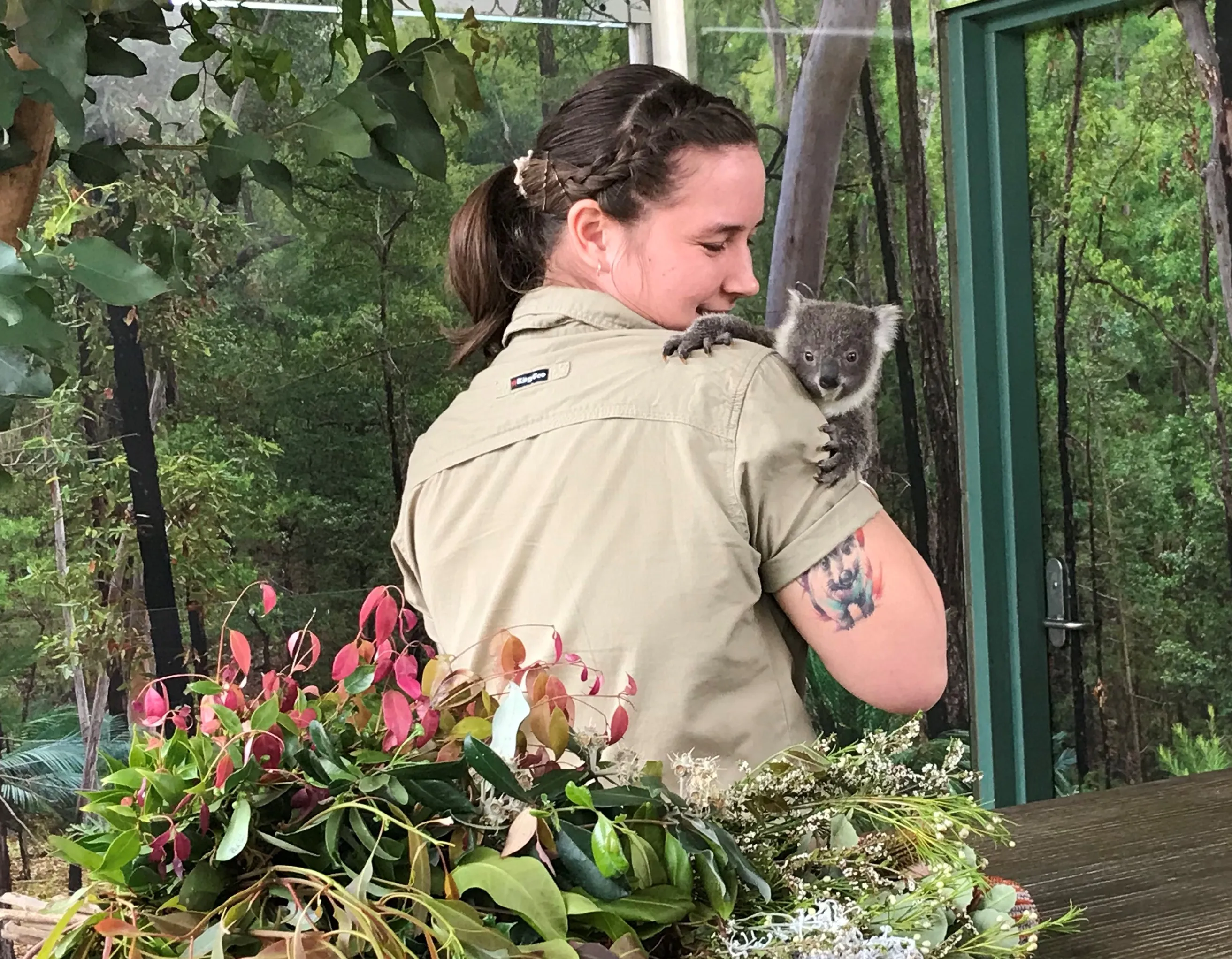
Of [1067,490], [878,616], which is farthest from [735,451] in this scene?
[1067,490]

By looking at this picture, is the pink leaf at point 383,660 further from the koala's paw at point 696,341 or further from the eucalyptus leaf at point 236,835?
the koala's paw at point 696,341

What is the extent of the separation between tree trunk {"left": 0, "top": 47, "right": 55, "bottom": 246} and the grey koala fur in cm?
57

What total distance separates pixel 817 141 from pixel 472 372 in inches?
40.1

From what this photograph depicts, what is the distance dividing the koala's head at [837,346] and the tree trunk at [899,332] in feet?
3.92

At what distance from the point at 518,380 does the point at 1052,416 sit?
2.06 m

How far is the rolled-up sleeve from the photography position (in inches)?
38.1

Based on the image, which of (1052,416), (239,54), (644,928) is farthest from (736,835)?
(1052,416)

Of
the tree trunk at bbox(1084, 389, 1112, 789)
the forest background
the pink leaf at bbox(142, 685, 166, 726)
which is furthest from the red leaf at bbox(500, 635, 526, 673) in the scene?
the tree trunk at bbox(1084, 389, 1112, 789)

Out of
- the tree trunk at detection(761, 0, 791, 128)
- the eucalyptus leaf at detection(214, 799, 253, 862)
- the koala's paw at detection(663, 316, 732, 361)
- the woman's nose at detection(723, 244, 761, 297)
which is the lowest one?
the eucalyptus leaf at detection(214, 799, 253, 862)

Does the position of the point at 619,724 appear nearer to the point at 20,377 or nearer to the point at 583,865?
the point at 583,865

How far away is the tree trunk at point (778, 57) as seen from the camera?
3.03 meters

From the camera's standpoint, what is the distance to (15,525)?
2520mm

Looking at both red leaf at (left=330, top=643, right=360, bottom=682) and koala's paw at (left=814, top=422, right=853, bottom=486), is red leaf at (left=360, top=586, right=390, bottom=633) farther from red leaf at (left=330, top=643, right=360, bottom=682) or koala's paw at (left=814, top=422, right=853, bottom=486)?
koala's paw at (left=814, top=422, right=853, bottom=486)

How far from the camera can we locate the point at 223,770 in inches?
19.9
